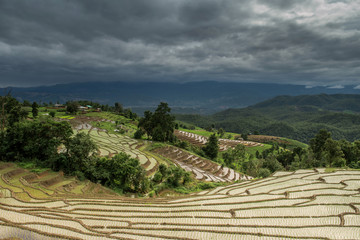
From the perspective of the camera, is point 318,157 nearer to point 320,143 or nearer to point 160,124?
point 320,143

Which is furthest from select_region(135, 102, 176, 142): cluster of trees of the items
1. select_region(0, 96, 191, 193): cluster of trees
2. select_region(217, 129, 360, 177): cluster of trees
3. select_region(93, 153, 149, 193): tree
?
select_region(93, 153, 149, 193): tree

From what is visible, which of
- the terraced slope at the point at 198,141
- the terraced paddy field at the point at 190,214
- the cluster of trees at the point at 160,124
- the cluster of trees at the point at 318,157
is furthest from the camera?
the terraced slope at the point at 198,141

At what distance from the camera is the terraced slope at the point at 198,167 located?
51.2 meters

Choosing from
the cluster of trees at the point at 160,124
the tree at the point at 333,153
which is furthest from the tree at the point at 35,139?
the tree at the point at 333,153

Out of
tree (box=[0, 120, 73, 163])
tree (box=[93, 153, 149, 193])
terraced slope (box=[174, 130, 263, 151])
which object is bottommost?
terraced slope (box=[174, 130, 263, 151])

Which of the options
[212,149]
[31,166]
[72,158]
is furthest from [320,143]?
[31,166]

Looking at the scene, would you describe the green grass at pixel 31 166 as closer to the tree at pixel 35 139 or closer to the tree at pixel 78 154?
the tree at pixel 35 139

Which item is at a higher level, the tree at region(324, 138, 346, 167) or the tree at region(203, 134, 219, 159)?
the tree at region(324, 138, 346, 167)

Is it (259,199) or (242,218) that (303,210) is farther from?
(242,218)

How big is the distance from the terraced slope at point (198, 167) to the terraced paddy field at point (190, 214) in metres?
20.3

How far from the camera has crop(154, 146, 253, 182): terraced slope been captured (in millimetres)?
51188

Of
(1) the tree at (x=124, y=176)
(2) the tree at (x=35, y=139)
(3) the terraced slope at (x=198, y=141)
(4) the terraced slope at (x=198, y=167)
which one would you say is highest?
(2) the tree at (x=35, y=139)

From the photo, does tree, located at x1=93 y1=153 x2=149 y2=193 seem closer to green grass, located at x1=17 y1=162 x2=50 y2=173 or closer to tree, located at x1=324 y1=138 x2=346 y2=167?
green grass, located at x1=17 y1=162 x2=50 y2=173

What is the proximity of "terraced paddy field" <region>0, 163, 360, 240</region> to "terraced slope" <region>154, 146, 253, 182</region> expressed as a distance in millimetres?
20281
